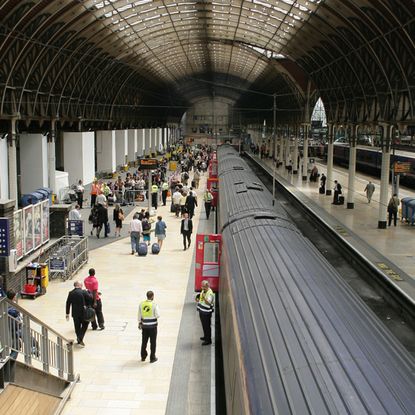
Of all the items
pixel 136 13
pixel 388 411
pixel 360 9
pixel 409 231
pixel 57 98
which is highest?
pixel 136 13

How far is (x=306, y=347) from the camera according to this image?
5129 mm

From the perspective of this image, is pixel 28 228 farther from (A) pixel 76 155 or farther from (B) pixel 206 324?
(A) pixel 76 155

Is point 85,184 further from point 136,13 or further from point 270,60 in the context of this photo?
point 270,60

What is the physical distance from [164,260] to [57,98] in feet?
61.3

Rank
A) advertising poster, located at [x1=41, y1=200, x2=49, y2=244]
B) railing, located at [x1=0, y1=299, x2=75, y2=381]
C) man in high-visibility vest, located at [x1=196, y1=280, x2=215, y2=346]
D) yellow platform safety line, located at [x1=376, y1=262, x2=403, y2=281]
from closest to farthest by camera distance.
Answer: railing, located at [x1=0, y1=299, x2=75, y2=381] → man in high-visibility vest, located at [x1=196, y1=280, x2=215, y2=346] → advertising poster, located at [x1=41, y1=200, x2=49, y2=244] → yellow platform safety line, located at [x1=376, y1=262, x2=403, y2=281]

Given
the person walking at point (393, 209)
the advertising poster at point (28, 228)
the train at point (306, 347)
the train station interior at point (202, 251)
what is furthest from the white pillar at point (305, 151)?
the train at point (306, 347)

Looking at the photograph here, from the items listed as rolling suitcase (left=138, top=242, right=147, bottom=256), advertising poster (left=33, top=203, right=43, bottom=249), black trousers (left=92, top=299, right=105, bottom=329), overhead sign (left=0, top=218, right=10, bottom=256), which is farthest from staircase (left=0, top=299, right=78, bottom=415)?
rolling suitcase (left=138, top=242, right=147, bottom=256)

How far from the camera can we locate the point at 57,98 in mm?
34281

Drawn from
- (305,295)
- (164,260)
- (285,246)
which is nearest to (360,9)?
(164,260)

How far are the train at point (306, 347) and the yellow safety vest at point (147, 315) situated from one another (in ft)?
8.32

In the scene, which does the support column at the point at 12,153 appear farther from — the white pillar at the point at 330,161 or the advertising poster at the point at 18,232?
the white pillar at the point at 330,161

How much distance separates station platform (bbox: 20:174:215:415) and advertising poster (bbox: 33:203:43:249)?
131cm

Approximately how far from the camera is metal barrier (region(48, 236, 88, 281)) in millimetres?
15977

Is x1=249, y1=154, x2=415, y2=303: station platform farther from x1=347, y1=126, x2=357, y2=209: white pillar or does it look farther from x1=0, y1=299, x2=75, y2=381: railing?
x1=0, y1=299, x2=75, y2=381: railing
